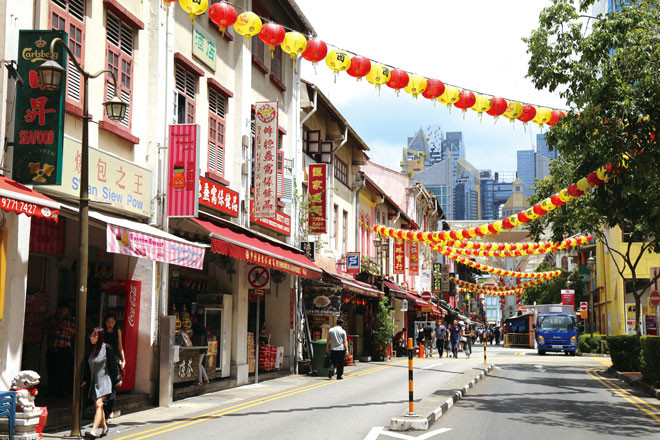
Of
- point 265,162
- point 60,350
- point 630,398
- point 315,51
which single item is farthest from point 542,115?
point 60,350

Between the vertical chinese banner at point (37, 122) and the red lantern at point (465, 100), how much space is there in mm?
8672

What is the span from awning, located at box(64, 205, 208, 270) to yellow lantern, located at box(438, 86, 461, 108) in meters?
6.12

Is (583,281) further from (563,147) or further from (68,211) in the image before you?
(68,211)

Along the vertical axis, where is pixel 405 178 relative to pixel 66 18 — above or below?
above

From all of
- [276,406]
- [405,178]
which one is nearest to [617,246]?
[405,178]

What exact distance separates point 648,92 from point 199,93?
982cm

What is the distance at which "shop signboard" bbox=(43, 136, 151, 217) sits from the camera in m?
11.6

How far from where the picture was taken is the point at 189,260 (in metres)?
13.3

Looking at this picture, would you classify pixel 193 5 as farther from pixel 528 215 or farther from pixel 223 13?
pixel 528 215

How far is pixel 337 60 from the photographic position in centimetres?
1408

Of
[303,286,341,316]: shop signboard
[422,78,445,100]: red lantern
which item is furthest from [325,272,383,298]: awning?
[422,78,445,100]: red lantern

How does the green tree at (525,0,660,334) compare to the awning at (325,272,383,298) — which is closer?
the green tree at (525,0,660,334)

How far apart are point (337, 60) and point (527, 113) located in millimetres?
5251

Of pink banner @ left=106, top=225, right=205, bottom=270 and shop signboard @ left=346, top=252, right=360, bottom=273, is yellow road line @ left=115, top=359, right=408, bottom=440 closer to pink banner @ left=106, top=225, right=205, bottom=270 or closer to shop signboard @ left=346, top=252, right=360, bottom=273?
pink banner @ left=106, top=225, right=205, bottom=270
